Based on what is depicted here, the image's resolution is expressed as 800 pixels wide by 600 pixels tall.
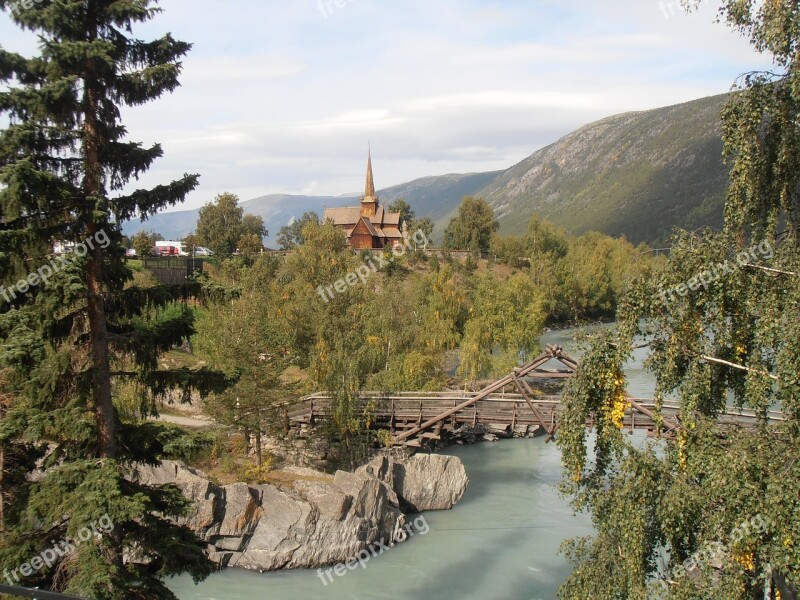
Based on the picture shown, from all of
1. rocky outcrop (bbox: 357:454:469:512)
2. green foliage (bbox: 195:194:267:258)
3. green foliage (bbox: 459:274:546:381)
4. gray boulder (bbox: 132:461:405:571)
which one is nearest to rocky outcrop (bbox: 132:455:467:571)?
gray boulder (bbox: 132:461:405:571)

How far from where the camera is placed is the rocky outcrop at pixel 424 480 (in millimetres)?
21406

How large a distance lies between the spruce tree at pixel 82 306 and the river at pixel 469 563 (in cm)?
785

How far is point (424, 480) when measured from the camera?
21.7 meters

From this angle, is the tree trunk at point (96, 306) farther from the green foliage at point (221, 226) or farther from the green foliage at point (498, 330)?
the green foliage at point (221, 226)

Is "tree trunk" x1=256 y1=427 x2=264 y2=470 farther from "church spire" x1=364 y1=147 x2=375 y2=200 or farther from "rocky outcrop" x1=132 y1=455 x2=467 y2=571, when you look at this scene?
"church spire" x1=364 y1=147 x2=375 y2=200

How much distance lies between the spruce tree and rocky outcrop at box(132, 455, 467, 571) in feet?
25.8

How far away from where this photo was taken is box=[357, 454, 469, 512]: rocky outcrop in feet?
70.2

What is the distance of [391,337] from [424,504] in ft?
31.6

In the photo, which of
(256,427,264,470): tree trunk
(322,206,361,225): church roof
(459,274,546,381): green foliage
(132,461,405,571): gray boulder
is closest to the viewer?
(132,461,405,571): gray boulder

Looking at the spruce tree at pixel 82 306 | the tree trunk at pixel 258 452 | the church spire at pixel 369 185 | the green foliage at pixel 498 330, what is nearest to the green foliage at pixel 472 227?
the church spire at pixel 369 185

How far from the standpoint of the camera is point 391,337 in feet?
97.3

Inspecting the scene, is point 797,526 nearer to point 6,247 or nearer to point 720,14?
point 720,14

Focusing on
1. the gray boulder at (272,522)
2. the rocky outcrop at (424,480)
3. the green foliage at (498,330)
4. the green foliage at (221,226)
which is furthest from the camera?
the green foliage at (221,226)

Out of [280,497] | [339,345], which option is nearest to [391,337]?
[339,345]
